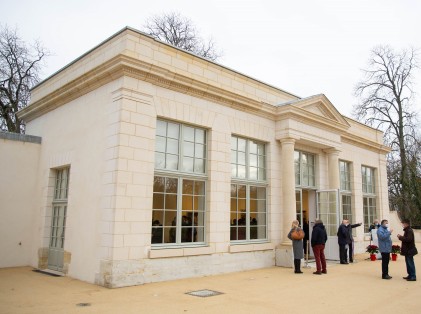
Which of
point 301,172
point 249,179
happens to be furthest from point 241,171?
point 301,172

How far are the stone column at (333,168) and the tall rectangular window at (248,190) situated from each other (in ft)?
11.3

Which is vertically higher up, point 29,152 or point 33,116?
point 33,116

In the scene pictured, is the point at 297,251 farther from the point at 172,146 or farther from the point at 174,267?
the point at 172,146

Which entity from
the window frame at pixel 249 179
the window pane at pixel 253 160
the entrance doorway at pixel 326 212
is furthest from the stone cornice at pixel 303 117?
the entrance doorway at pixel 326 212

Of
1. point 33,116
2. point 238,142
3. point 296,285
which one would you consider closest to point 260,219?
point 238,142

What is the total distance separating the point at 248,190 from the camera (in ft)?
37.1

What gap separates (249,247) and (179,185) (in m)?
2.99

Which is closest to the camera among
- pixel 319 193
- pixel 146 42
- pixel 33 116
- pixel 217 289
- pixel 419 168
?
pixel 217 289

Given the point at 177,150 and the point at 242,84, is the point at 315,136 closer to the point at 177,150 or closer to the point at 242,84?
the point at 242,84

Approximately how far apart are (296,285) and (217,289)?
73.1 inches

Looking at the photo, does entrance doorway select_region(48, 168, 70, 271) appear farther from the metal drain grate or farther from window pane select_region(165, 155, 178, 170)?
the metal drain grate

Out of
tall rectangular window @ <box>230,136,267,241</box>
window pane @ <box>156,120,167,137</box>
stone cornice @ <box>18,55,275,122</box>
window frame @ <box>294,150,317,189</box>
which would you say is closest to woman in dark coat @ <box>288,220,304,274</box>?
tall rectangular window @ <box>230,136,267,241</box>

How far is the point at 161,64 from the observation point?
950 centimetres

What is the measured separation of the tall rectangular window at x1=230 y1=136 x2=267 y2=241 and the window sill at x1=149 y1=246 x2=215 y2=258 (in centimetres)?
122
